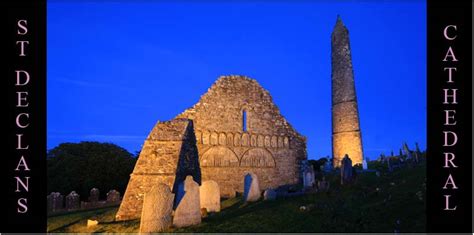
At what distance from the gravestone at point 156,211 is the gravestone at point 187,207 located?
0.32 meters

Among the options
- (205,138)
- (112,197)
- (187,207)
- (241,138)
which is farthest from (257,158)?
(187,207)

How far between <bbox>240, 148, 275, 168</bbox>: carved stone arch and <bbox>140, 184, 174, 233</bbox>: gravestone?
12.2 metres

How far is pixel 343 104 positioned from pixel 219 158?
11683 millimetres

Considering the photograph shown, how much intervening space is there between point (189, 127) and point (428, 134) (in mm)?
9778

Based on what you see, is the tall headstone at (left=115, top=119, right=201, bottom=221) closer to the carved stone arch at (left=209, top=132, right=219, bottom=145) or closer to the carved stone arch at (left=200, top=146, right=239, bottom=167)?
the carved stone arch at (left=200, top=146, right=239, bottom=167)

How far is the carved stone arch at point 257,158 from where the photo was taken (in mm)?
21250

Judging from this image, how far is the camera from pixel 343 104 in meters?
27.1

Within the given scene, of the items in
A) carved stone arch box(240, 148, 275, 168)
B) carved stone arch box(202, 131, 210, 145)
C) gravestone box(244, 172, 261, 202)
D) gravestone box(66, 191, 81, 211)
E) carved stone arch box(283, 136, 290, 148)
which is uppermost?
carved stone arch box(202, 131, 210, 145)

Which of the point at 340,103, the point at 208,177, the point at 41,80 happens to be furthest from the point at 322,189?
the point at 340,103

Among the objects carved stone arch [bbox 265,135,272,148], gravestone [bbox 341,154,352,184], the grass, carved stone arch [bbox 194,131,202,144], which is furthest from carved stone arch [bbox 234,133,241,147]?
gravestone [bbox 341,154,352,184]

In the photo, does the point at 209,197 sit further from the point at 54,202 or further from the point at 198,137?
the point at 198,137

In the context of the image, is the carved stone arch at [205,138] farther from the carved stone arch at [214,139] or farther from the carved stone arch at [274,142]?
the carved stone arch at [274,142]

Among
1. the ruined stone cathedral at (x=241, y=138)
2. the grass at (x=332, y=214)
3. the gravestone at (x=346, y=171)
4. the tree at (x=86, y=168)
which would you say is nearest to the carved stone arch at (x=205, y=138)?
the ruined stone cathedral at (x=241, y=138)

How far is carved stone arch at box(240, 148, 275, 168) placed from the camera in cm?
2125
